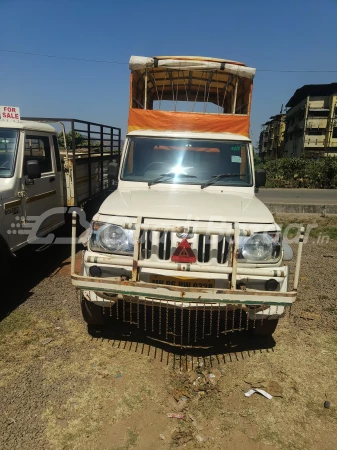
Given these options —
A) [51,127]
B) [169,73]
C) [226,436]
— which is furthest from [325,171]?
[226,436]

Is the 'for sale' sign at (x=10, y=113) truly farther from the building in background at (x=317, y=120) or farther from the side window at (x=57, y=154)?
the building in background at (x=317, y=120)

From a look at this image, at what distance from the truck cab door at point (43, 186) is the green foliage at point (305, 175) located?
1663 centimetres

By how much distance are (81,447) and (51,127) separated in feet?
16.4

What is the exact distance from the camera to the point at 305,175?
20.3 m

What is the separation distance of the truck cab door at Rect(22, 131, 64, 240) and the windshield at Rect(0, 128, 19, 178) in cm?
19

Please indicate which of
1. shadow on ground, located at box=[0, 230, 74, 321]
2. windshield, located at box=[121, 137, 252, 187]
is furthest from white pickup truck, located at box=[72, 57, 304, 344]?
shadow on ground, located at box=[0, 230, 74, 321]

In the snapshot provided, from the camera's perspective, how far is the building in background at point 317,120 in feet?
154

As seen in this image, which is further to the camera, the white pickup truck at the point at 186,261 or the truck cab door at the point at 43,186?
the truck cab door at the point at 43,186

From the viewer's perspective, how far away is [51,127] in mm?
5715

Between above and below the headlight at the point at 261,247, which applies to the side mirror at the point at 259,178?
above

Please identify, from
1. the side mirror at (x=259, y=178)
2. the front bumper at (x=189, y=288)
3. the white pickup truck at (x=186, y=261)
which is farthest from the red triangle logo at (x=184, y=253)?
the side mirror at (x=259, y=178)

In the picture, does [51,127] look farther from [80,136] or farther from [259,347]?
[259,347]

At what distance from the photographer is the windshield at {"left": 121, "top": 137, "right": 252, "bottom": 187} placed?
14.1 feet

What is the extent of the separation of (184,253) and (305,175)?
19.6m
